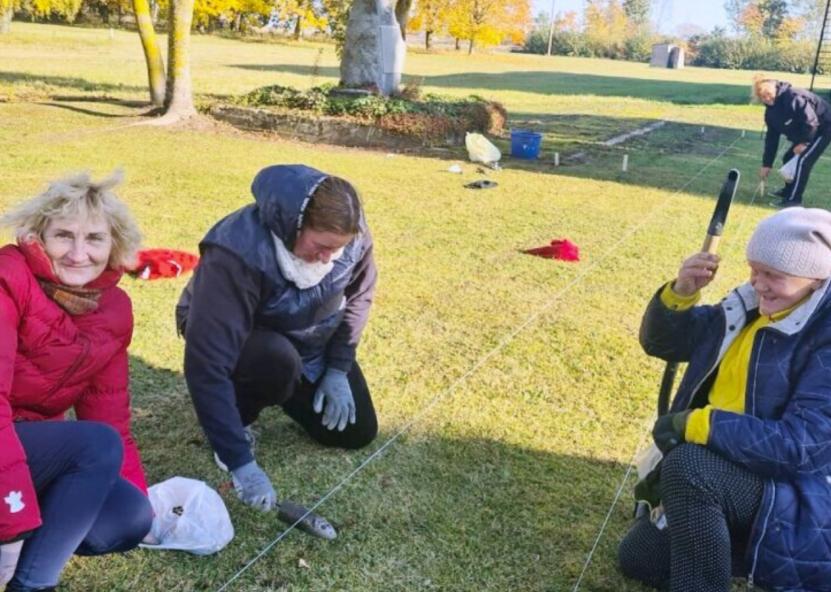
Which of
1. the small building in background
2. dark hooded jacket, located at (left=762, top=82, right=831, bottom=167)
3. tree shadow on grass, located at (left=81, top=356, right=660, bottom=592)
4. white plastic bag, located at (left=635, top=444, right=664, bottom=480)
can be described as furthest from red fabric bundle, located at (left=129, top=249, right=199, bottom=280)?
the small building in background

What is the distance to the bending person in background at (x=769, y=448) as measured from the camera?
1.98m

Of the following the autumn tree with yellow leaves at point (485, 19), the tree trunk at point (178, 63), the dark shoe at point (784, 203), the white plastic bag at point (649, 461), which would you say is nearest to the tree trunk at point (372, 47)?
the tree trunk at point (178, 63)

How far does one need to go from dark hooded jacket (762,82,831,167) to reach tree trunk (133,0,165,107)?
9.20 metres

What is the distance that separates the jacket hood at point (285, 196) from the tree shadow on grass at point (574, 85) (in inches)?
708

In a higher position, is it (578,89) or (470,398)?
(578,89)

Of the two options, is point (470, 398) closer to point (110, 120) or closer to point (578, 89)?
point (110, 120)

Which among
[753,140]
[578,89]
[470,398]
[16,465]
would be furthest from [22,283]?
[578,89]

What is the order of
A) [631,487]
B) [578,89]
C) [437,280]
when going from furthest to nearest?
[578,89]
[437,280]
[631,487]

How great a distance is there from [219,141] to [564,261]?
648cm

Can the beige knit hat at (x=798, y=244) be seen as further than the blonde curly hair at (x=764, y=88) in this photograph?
No

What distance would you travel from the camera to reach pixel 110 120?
12.1 m

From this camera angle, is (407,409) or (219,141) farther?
(219,141)

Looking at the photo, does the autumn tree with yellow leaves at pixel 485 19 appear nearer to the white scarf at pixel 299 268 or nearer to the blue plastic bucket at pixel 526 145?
the blue plastic bucket at pixel 526 145

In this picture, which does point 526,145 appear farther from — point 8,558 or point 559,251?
point 8,558
